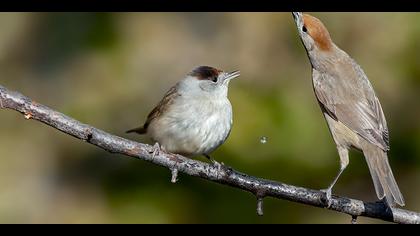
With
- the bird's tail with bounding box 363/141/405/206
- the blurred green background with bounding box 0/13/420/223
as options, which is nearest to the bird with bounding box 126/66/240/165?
the blurred green background with bounding box 0/13/420/223

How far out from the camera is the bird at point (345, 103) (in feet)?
18.3

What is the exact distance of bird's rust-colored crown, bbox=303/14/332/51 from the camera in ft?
18.9

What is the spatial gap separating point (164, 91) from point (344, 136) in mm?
2320

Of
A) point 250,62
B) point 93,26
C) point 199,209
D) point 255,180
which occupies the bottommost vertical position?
point 255,180

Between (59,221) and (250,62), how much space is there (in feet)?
7.33

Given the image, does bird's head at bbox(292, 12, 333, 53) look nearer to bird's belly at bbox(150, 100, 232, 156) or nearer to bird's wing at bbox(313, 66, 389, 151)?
bird's wing at bbox(313, 66, 389, 151)

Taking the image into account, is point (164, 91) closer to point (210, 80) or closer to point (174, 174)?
point (210, 80)

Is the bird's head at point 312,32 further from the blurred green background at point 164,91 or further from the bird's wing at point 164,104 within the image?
the bird's wing at point 164,104

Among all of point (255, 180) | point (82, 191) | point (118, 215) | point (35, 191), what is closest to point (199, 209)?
point (118, 215)

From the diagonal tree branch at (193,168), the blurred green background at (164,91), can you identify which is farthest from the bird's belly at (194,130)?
the diagonal tree branch at (193,168)

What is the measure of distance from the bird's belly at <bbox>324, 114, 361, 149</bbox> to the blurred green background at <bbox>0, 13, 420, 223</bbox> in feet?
3.50

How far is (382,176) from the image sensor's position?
5.38m
